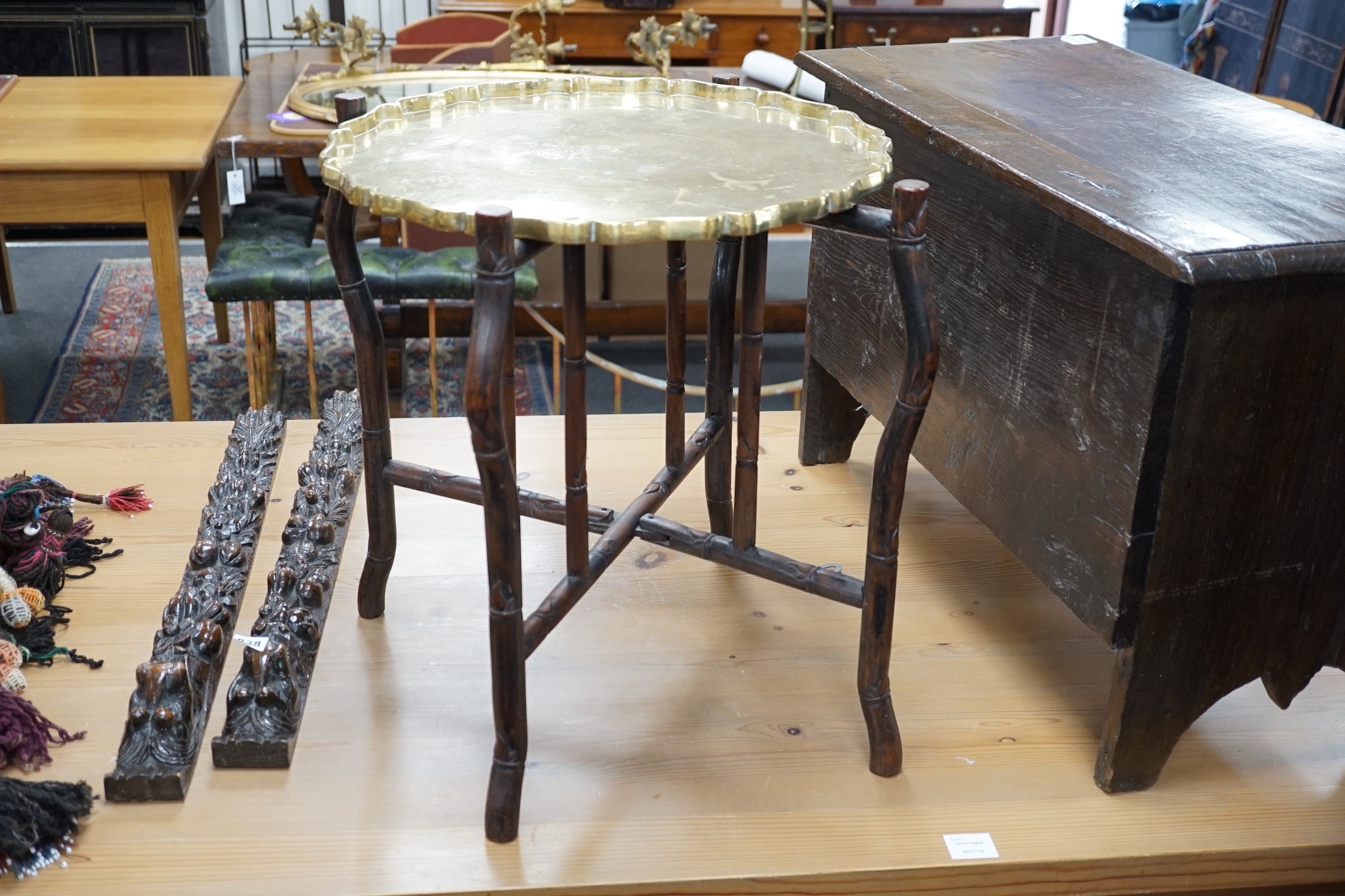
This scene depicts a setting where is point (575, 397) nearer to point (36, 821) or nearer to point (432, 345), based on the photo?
point (36, 821)

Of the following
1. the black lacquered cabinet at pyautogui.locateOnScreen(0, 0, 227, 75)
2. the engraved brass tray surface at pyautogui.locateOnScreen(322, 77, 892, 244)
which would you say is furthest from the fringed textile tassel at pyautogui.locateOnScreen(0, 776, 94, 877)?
the black lacquered cabinet at pyautogui.locateOnScreen(0, 0, 227, 75)

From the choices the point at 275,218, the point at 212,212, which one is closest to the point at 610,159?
the point at 275,218

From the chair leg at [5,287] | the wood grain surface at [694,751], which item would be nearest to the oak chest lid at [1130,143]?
the wood grain surface at [694,751]

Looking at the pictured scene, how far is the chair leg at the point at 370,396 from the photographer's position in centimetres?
135

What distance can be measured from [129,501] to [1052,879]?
129 centimetres

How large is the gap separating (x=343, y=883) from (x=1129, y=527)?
31.0 inches

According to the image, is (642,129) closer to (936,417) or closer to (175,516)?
(936,417)

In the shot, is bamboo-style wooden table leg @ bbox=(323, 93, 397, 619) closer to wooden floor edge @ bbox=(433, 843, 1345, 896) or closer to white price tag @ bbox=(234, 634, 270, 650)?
white price tag @ bbox=(234, 634, 270, 650)

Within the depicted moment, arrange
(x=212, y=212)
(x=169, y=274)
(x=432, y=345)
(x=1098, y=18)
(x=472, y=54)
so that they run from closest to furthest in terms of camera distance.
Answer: (x=169, y=274)
(x=432, y=345)
(x=212, y=212)
(x=472, y=54)
(x=1098, y=18)

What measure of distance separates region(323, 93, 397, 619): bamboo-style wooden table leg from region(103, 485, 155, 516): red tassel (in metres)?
0.43

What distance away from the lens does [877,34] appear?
454 centimetres

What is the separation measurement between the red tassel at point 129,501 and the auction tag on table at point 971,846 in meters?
1.17

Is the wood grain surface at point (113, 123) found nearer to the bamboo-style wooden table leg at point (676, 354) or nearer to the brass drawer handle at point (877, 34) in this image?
the bamboo-style wooden table leg at point (676, 354)

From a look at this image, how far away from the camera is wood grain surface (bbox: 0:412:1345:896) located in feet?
3.92
